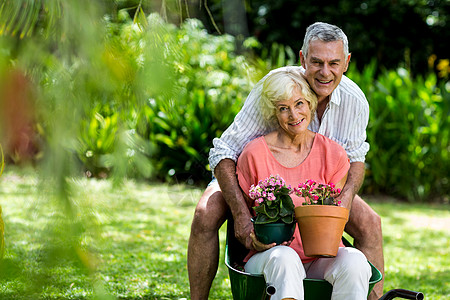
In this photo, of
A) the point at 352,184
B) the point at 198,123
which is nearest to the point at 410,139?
the point at 198,123

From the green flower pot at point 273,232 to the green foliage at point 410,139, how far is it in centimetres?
460

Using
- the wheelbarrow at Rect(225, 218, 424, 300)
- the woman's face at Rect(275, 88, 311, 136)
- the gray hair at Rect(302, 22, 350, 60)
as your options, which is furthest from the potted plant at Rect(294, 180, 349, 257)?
the gray hair at Rect(302, 22, 350, 60)

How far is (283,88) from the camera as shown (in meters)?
2.18

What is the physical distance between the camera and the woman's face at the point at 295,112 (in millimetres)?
2188

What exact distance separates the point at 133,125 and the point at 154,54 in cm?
14

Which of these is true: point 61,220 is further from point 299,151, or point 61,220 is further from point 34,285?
Result: point 299,151

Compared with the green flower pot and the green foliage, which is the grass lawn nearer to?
the green foliage

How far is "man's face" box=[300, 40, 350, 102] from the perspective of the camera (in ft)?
7.36

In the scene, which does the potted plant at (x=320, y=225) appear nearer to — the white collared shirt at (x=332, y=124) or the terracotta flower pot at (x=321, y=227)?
the terracotta flower pot at (x=321, y=227)

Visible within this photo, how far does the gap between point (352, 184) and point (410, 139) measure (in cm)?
428

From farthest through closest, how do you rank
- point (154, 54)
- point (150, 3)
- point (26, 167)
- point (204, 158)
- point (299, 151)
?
point (204, 158) < point (299, 151) < point (150, 3) < point (154, 54) < point (26, 167)

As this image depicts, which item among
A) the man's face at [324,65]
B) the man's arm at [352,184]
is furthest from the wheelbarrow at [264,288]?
the man's face at [324,65]

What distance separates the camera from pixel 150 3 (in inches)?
48.0

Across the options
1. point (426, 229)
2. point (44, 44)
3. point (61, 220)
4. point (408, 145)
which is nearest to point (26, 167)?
point (61, 220)
